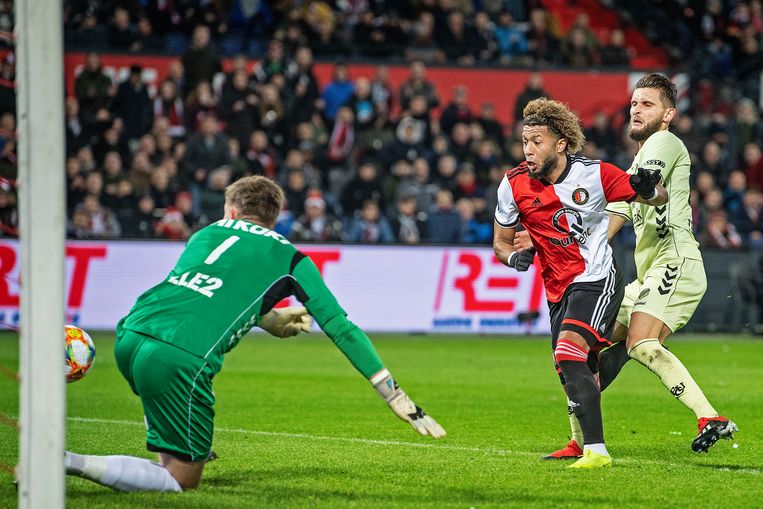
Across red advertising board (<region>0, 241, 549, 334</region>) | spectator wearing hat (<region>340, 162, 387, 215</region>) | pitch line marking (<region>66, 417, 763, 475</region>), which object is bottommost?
red advertising board (<region>0, 241, 549, 334</region>)

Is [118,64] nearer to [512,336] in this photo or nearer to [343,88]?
[343,88]

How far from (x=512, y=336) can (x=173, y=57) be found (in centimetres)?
875

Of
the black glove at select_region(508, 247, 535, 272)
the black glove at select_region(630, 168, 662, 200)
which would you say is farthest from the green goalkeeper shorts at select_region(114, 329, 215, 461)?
the black glove at select_region(630, 168, 662, 200)

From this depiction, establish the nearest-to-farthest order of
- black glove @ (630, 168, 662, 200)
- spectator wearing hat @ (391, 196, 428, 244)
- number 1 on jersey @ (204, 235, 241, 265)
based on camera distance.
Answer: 1. number 1 on jersey @ (204, 235, 241, 265)
2. black glove @ (630, 168, 662, 200)
3. spectator wearing hat @ (391, 196, 428, 244)

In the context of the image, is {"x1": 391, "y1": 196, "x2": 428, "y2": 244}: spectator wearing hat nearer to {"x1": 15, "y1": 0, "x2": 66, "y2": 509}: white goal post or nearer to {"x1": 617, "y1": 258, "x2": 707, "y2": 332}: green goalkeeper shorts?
{"x1": 617, "y1": 258, "x2": 707, "y2": 332}: green goalkeeper shorts

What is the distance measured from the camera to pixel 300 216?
801 inches

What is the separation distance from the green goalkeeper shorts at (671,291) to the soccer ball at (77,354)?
11.4 feet

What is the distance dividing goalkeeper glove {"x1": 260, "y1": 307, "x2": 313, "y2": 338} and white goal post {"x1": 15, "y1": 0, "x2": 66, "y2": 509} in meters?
1.73

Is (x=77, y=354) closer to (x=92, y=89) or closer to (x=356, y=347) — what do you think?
(x=356, y=347)

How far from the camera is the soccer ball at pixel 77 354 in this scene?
299 inches

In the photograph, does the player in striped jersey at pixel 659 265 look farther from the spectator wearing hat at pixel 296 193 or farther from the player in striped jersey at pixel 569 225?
the spectator wearing hat at pixel 296 193

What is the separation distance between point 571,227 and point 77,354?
3101mm

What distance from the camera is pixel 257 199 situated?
A: 21.1ft

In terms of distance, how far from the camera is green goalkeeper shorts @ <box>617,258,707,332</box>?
8039 millimetres
